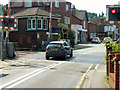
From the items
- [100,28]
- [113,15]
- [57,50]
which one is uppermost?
[100,28]

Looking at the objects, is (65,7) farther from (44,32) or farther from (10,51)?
(10,51)

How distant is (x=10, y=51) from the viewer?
64.0 feet

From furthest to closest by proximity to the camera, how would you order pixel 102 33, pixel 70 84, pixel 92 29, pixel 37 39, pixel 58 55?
pixel 102 33 < pixel 92 29 < pixel 37 39 < pixel 58 55 < pixel 70 84

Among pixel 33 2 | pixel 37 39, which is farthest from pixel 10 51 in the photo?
pixel 33 2

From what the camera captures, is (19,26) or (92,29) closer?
(19,26)

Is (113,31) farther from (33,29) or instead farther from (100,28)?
(100,28)

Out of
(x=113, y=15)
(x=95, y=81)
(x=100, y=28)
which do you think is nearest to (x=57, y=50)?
(x=95, y=81)

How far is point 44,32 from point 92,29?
45411mm

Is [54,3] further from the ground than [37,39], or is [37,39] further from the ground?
[54,3]

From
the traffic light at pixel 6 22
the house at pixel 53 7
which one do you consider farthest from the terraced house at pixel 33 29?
the traffic light at pixel 6 22

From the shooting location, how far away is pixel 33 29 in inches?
1346

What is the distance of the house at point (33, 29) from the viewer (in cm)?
3394

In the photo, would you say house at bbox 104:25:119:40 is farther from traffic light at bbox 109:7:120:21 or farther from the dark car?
traffic light at bbox 109:7:120:21

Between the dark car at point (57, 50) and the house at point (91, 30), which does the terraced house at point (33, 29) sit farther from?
the house at point (91, 30)
